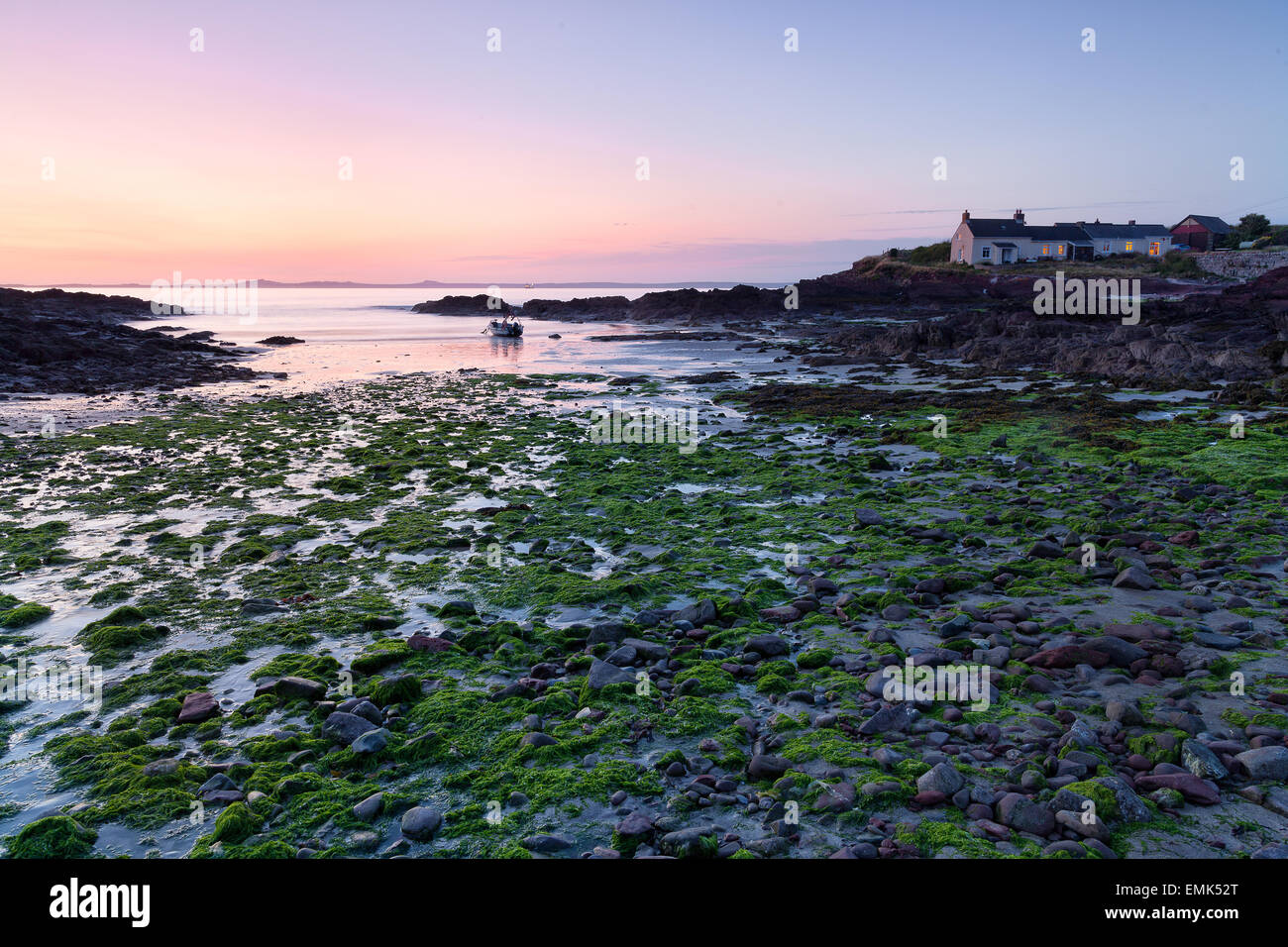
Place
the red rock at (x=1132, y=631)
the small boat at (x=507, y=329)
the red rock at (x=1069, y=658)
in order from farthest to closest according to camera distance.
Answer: the small boat at (x=507, y=329) < the red rock at (x=1132, y=631) < the red rock at (x=1069, y=658)

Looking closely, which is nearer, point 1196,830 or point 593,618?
point 1196,830

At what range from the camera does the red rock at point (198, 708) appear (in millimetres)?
6227

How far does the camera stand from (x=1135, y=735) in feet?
17.9

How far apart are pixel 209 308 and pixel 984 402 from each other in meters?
120

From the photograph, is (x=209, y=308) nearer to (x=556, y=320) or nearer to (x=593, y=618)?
(x=556, y=320)

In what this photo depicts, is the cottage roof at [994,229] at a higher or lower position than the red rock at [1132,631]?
higher

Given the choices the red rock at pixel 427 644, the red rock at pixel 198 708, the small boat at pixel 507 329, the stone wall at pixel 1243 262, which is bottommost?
the red rock at pixel 198 708

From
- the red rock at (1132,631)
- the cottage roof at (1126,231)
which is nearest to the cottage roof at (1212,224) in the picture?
the cottage roof at (1126,231)

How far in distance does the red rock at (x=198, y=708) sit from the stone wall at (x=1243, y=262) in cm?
7707

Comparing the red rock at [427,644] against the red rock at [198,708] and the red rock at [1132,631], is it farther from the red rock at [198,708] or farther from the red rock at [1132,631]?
the red rock at [1132,631]

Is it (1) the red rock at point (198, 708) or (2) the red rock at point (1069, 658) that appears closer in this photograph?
(1) the red rock at point (198, 708)

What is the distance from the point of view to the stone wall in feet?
204

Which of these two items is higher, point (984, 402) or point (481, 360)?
point (481, 360)
